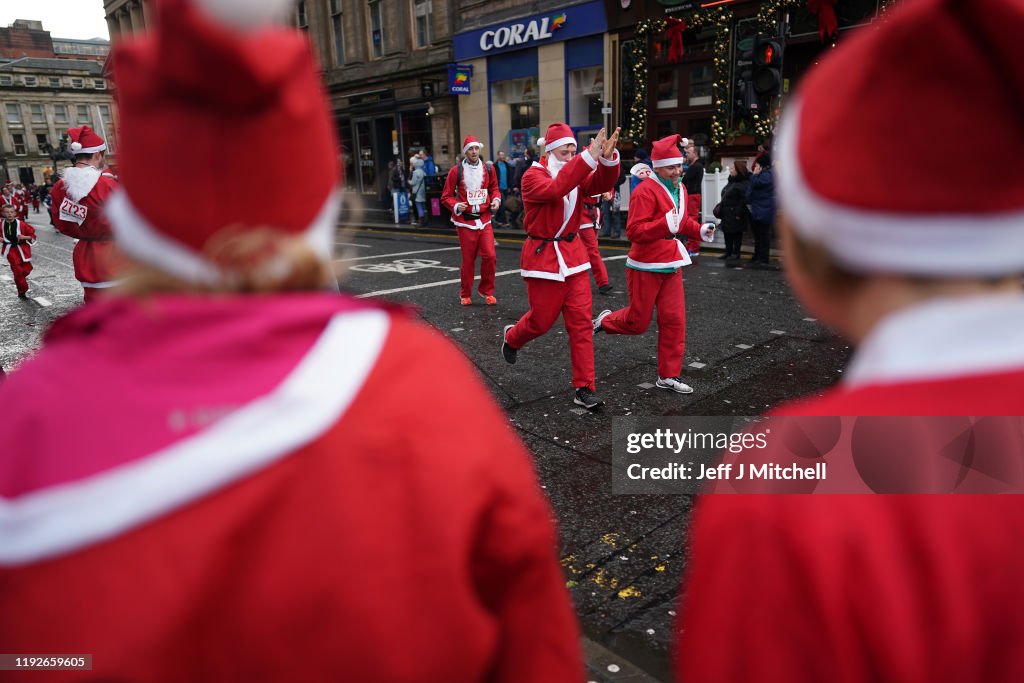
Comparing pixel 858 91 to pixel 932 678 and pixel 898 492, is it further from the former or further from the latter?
pixel 932 678

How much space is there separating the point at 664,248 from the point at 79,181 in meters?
4.70

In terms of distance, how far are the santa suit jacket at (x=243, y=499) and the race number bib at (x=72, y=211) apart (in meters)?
5.70

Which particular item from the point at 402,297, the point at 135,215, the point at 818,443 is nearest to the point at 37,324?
the point at 402,297

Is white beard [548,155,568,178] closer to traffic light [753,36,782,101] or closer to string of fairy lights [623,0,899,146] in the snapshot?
traffic light [753,36,782,101]

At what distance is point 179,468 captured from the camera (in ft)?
2.57

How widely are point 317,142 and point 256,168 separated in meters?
0.10

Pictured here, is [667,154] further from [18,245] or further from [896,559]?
[18,245]

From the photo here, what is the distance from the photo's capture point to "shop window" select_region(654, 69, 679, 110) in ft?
54.9

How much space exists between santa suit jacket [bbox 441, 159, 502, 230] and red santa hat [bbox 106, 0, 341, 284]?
7.90 meters

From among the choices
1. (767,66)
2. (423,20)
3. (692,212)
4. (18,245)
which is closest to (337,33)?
(423,20)

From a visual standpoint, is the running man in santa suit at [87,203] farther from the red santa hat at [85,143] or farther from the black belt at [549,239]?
the black belt at [549,239]

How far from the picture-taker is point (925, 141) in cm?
79

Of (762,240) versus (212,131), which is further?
(762,240)

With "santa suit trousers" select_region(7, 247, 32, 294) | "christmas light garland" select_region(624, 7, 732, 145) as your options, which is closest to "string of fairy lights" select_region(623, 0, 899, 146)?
"christmas light garland" select_region(624, 7, 732, 145)
